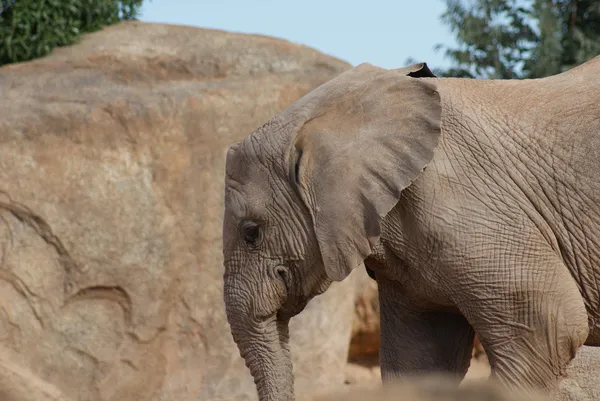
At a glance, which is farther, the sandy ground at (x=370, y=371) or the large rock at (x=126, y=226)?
the sandy ground at (x=370, y=371)

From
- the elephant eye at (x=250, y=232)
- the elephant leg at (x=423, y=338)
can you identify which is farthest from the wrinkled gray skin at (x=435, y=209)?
the elephant leg at (x=423, y=338)

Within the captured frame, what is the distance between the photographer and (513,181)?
395cm

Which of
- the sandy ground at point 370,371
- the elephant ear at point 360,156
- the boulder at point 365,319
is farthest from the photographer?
the sandy ground at point 370,371

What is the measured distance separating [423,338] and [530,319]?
0.71 meters

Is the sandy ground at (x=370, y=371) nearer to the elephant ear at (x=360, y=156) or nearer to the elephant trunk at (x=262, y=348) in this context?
the elephant trunk at (x=262, y=348)

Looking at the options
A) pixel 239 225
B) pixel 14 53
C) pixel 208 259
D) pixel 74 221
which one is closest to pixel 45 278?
pixel 74 221

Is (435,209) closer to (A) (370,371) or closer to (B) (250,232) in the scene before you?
(B) (250,232)

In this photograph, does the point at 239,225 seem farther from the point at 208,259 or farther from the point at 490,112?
the point at 208,259

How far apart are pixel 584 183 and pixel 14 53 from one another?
4.93 metres

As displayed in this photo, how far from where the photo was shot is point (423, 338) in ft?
14.5

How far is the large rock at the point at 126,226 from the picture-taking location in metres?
7.01

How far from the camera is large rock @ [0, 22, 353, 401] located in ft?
23.0

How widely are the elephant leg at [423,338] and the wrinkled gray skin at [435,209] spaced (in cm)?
15

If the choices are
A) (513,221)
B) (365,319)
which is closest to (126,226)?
(365,319)
